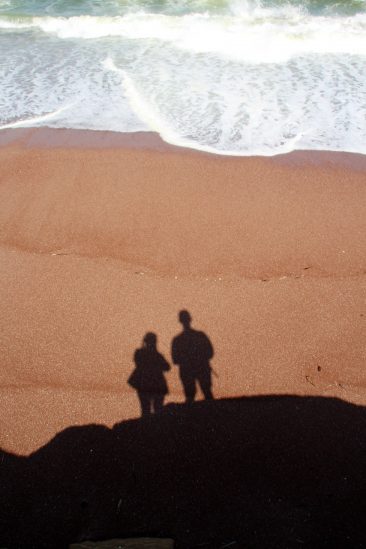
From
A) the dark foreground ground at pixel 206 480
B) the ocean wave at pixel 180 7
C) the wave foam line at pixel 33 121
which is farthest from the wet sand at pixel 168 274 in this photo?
the ocean wave at pixel 180 7

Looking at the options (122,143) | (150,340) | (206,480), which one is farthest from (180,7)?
(206,480)

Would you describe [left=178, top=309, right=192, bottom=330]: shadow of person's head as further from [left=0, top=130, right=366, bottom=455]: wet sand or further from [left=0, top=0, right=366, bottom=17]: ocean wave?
[left=0, top=0, right=366, bottom=17]: ocean wave

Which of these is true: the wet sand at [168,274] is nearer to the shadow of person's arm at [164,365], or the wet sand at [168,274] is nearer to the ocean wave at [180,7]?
the shadow of person's arm at [164,365]

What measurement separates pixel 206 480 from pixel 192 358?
1220 millimetres

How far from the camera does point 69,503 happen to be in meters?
3.26

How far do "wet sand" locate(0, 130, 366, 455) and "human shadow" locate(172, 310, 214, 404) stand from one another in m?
0.09

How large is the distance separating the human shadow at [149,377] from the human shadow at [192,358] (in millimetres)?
179

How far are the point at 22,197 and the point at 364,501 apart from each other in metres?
5.98

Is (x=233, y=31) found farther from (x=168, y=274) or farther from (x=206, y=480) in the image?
(x=206, y=480)

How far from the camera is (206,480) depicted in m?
3.41

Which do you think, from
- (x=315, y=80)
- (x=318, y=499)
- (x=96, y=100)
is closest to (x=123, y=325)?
(x=318, y=499)

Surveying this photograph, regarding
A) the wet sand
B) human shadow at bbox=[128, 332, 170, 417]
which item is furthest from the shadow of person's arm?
the wet sand

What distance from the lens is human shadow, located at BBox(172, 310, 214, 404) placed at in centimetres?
404

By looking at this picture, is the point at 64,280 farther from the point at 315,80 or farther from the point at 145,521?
the point at 315,80
